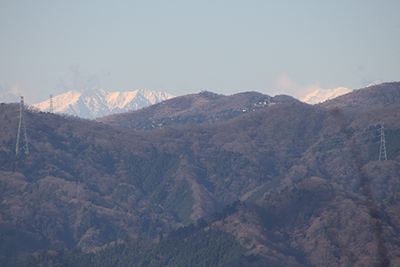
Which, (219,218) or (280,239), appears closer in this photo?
(280,239)

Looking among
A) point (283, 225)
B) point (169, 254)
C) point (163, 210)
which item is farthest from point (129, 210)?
point (283, 225)

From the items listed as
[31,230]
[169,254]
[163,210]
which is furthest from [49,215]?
[169,254]

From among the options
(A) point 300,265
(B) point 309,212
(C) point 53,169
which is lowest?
(A) point 300,265

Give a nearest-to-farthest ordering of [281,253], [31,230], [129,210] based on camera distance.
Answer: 1. [281,253]
2. [31,230]
3. [129,210]

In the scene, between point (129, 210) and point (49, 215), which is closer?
point (49, 215)

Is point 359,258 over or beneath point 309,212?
beneath

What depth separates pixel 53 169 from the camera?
195 metres

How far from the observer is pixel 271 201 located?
14150cm

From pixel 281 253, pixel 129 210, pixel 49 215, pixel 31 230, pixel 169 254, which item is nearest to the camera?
pixel 281 253

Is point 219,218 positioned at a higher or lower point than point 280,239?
higher

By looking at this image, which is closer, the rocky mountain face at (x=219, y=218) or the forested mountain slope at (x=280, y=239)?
the forested mountain slope at (x=280, y=239)

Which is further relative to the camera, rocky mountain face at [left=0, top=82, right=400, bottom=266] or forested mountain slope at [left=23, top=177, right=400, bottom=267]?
rocky mountain face at [left=0, top=82, right=400, bottom=266]

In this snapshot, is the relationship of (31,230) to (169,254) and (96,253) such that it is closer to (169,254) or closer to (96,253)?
(96,253)

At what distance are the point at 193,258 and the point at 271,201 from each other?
31563mm
